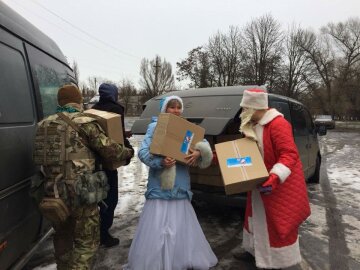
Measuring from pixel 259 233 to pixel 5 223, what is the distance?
7.10 ft

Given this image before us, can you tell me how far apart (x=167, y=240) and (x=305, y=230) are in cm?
258

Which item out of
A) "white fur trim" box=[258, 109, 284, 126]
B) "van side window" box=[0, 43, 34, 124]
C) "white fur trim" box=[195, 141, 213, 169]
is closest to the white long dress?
"white fur trim" box=[195, 141, 213, 169]

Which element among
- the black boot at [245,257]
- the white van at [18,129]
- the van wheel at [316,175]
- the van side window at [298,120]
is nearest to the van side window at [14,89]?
the white van at [18,129]

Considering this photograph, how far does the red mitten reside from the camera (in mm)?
3037

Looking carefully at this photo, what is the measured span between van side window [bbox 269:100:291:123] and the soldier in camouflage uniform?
266 centimetres

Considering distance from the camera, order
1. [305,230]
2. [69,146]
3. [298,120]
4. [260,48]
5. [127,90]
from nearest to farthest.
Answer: [69,146] < [305,230] < [298,120] < [260,48] < [127,90]

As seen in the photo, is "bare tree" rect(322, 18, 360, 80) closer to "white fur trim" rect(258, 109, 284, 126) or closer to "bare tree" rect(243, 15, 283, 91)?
"bare tree" rect(243, 15, 283, 91)

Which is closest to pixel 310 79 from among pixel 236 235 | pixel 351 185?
pixel 351 185

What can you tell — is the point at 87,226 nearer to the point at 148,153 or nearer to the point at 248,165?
the point at 148,153

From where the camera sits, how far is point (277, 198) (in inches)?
128

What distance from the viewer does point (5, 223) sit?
8.95 feet

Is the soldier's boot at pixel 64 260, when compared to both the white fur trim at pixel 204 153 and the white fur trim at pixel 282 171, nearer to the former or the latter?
the white fur trim at pixel 204 153

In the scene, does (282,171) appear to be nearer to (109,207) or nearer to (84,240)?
(84,240)

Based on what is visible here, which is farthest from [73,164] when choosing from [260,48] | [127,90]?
[127,90]
